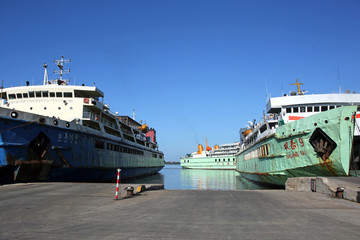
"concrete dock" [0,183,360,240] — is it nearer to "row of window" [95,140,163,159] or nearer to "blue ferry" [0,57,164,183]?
"blue ferry" [0,57,164,183]

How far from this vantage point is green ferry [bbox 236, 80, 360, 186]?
43.9ft

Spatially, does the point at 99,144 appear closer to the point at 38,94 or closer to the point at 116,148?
the point at 116,148

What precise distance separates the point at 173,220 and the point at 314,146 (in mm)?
12210

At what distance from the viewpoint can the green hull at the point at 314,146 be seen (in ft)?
43.8

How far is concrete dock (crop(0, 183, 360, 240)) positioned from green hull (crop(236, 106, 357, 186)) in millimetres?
6580

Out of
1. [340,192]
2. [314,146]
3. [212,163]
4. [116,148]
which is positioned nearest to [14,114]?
[116,148]

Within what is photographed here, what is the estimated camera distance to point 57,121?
56.1ft

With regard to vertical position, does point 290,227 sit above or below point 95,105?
below

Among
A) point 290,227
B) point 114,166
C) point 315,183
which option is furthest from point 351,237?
point 114,166

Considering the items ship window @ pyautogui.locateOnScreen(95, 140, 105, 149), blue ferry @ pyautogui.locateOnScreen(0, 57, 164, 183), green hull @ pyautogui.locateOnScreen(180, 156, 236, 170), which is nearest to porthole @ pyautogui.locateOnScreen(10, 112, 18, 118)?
blue ferry @ pyautogui.locateOnScreen(0, 57, 164, 183)

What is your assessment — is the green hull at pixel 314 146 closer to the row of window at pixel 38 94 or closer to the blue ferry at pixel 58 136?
the blue ferry at pixel 58 136

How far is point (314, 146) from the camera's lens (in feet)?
47.4

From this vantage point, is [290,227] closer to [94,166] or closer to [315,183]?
[315,183]

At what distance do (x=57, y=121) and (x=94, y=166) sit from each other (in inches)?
234
